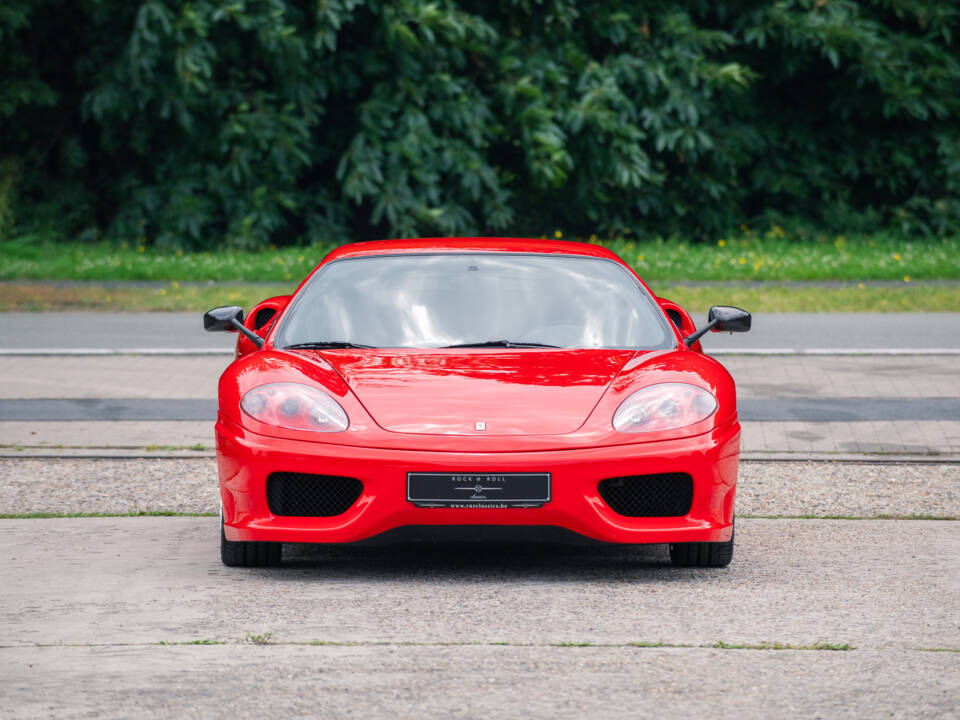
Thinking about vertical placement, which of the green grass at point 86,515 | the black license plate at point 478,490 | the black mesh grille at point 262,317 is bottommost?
the green grass at point 86,515

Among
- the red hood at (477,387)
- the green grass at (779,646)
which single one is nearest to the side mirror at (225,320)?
the red hood at (477,387)

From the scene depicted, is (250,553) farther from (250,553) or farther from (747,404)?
(747,404)

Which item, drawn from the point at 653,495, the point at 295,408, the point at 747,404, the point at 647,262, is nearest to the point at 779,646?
the point at 653,495

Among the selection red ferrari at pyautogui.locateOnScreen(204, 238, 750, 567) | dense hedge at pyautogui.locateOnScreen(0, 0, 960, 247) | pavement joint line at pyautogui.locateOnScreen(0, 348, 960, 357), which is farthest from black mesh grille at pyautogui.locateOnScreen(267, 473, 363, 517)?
dense hedge at pyautogui.locateOnScreen(0, 0, 960, 247)

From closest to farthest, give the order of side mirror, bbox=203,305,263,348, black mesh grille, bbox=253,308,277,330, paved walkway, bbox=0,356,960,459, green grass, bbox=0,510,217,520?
side mirror, bbox=203,305,263,348 < green grass, bbox=0,510,217,520 < black mesh grille, bbox=253,308,277,330 < paved walkway, bbox=0,356,960,459

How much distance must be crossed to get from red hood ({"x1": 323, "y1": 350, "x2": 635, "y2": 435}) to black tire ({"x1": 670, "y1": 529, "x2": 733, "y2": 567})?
65cm

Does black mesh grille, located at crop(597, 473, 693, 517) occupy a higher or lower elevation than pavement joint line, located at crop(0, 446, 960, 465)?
higher

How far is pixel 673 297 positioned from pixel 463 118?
6729mm

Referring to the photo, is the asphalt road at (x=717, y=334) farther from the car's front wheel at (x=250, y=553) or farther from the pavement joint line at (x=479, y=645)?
the pavement joint line at (x=479, y=645)

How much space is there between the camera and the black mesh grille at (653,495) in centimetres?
545

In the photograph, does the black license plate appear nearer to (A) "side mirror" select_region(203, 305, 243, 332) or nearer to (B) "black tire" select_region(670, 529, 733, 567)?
(B) "black tire" select_region(670, 529, 733, 567)

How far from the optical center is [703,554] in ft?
18.7

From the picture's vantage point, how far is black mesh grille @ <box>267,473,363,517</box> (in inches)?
214

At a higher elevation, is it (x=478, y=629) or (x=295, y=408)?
(x=295, y=408)
